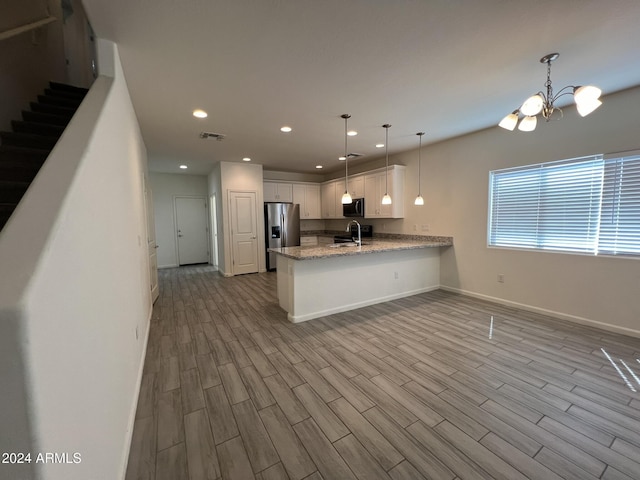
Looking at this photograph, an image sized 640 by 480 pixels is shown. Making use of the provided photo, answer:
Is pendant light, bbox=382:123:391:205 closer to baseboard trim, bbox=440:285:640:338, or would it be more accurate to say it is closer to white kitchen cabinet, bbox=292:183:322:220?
baseboard trim, bbox=440:285:640:338

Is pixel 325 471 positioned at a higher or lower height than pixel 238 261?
lower

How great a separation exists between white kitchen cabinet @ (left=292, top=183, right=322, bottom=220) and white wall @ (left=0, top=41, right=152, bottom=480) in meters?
5.30

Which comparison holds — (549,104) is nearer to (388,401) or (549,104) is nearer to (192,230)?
(388,401)

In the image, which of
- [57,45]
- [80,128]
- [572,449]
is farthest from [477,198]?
[57,45]

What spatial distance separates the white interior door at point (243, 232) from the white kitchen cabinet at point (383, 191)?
2679mm

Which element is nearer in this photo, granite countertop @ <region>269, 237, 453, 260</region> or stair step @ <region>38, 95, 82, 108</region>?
stair step @ <region>38, 95, 82, 108</region>

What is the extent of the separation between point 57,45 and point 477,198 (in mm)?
6545

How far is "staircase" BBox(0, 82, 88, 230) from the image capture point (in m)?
1.84

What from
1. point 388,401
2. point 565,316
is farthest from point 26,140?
point 565,316

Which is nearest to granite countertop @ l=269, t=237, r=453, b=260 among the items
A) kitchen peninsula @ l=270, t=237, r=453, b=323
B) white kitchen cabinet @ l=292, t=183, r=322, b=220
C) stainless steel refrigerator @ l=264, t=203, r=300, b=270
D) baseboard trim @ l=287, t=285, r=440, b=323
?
kitchen peninsula @ l=270, t=237, r=453, b=323

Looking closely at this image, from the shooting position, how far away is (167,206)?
7074 mm

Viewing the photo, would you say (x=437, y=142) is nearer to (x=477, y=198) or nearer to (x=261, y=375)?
(x=477, y=198)

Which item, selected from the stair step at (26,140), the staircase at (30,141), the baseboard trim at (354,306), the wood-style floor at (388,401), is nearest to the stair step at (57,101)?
the staircase at (30,141)

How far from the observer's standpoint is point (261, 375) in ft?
7.45
